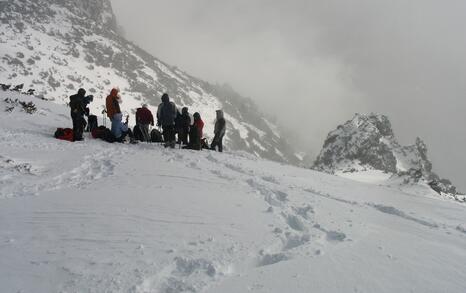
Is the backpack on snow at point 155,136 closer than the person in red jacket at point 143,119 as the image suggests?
No

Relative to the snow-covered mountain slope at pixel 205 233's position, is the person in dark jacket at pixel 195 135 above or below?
above

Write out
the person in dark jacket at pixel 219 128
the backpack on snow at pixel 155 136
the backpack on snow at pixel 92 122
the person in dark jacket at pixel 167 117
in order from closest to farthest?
the person in dark jacket at pixel 167 117, the backpack on snow at pixel 92 122, the backpack on snow at pixel 155 136, the person in dark jacket at pixel 219 128

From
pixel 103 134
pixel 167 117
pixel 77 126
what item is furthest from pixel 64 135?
pixel 167 117

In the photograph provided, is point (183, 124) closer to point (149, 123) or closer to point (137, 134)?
point (149, 123)

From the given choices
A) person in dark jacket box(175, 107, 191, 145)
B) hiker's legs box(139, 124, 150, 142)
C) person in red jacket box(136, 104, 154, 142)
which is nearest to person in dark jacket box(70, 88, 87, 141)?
person in red jacket box(136, 104, 154, 142)

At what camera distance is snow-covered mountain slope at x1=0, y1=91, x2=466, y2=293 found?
19.5 feet

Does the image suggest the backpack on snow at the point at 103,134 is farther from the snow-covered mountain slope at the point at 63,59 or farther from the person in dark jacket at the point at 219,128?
the snow-covered mountain slope at the point at 63,59

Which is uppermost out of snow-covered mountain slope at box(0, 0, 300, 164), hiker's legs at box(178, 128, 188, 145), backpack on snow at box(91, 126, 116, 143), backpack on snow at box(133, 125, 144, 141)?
snow-covered mountain slope at box(0, 0, 300, 164)

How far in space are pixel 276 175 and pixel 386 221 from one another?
19.1 feet

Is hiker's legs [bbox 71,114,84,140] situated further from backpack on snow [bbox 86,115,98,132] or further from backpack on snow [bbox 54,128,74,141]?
backpack on snow [bbox 86,115,98,132]

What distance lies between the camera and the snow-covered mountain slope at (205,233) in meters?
5.94

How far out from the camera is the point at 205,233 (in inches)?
307

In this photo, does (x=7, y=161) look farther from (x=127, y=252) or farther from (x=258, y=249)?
(x=258, y=249)

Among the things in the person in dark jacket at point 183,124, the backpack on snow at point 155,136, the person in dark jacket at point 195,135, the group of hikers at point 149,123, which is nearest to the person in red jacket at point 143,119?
the group of hikers at point 149,123
